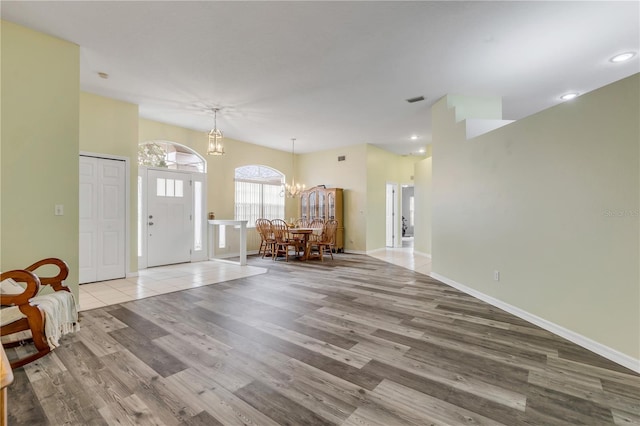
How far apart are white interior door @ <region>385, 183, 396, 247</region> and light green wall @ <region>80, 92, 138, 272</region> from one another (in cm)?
709

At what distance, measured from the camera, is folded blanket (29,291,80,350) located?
2.32 metres

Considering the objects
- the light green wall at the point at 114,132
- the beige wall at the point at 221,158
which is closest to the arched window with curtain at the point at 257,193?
the beige wall at the point at 221,158

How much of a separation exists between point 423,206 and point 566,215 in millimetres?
5309

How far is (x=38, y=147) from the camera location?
9.99 feet

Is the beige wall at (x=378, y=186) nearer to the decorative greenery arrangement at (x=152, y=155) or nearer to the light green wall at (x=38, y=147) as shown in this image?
the decorative greenery arrangement at (x=152, y=155)

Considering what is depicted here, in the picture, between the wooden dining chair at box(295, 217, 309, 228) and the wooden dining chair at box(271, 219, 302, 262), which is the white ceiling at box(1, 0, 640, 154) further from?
the wooden dining chair at box(295, 217, 309, 228)

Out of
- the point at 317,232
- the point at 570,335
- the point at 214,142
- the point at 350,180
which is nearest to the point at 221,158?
the point at 214,142

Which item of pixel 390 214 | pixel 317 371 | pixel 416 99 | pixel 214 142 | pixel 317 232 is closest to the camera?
pixel 317 371

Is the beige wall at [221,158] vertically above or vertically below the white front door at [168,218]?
above

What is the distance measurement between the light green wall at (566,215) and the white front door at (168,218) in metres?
5.55

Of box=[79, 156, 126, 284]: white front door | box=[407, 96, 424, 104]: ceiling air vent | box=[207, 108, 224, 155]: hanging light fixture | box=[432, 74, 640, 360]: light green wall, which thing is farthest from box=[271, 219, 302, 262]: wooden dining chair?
box=[432, 74, 640, 360]: light green wall

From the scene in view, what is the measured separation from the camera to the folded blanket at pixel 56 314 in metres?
2.32

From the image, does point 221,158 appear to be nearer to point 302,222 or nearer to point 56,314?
point 302,222

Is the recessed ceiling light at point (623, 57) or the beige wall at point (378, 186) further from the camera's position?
the beige wall at point (378, 186)
